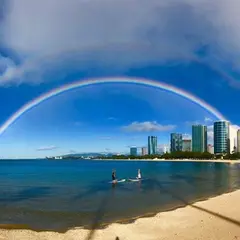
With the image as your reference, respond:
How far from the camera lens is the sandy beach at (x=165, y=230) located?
60.6 feet

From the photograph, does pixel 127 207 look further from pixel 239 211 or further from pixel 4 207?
pixel 4 207

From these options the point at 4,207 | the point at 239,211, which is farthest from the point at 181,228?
the point at 4,207

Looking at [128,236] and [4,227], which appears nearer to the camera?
[128,236]

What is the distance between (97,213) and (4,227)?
7.69 metres

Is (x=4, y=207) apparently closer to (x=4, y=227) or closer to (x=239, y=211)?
(x=4, y=227)

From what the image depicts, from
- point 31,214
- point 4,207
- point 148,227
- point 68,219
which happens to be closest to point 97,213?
point 68,219

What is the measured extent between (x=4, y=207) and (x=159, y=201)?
15470 mm

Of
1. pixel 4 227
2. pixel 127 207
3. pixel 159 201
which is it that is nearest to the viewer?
pixel 4 227

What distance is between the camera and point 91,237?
1884 cm

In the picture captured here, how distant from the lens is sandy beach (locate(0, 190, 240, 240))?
18.5 meters

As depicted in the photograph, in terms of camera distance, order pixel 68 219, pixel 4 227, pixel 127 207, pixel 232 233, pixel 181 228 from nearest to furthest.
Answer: pixel 232 233 < pixel 181 228 < pixel 4 227 < pixel 68 219 < pixel 127 207

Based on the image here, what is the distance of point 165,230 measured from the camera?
2002 centimetres

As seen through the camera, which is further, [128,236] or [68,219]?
[68,219]

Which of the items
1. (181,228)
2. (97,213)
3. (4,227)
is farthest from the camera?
(97,213)
